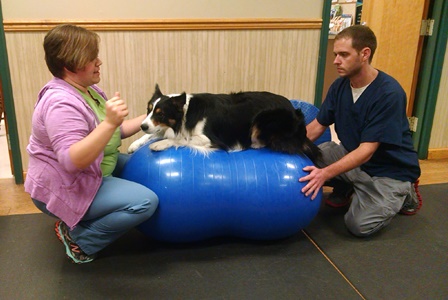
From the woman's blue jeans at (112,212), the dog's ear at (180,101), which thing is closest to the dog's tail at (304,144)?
the dog's ear at (180,101)

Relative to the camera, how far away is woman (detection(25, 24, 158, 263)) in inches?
60.1

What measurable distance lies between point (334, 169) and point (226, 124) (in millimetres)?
651

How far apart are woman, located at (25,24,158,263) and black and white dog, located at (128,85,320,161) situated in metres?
0.30

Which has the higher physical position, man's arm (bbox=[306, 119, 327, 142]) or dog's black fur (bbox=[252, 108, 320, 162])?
dog's black fur (bbox=[252, 108, 320, 162])

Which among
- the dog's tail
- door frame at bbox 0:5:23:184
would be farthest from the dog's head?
door frame at bbox 0:5:23:184

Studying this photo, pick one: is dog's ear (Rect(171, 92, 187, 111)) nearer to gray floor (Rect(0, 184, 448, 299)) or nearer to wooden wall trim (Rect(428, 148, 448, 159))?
gray floor (Rect(0, 184, 448, 299))

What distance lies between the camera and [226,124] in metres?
2.02

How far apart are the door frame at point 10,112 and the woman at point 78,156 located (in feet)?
3.89

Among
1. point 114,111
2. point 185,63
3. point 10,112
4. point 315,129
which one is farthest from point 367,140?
point 10,112

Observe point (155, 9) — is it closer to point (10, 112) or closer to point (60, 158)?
point (10, 112)

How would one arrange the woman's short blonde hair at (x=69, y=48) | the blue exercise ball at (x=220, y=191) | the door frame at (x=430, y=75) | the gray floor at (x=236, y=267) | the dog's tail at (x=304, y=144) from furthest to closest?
1. the door frame at (x=430, y=75)
2. the dog's tail at (x=304, y=144)
3. the blue exercise ball at (x=220, y=191)
4. the gray floor at (x=236, y=267)
5. the woman's short blonde hair at (x=69, y=48)

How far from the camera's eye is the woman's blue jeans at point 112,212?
5.77ft

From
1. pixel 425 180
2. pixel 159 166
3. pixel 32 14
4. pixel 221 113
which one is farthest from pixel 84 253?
pixel 425 180

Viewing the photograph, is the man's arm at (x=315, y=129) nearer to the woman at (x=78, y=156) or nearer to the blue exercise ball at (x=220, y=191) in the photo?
the blue exercise ball at (x=220, y=191)
